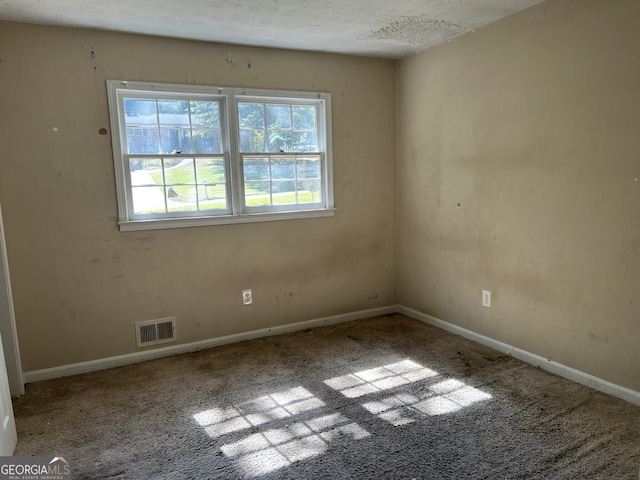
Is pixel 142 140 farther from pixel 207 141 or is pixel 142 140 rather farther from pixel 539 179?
pixel 539 179

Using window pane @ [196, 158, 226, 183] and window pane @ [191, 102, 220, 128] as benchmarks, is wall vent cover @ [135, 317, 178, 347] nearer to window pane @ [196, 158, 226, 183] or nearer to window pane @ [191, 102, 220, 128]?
window pane @ [196, 158, 226, 183]

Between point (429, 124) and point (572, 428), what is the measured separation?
8.68 ft

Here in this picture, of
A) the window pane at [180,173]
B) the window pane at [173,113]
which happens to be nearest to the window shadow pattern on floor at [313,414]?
the window pane at [180,173]

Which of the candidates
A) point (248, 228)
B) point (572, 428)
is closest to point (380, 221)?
point (248, 228)

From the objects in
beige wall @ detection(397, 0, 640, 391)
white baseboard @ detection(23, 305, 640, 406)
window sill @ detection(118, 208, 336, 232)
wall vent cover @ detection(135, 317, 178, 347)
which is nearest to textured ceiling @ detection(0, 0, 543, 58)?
beige wall @ detection(397, 0, 640, 391)

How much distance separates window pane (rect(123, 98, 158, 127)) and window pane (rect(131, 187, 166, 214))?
0.51 m

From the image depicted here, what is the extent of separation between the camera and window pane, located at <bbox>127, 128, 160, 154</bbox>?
3.31 m

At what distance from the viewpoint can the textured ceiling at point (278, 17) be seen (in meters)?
2.68

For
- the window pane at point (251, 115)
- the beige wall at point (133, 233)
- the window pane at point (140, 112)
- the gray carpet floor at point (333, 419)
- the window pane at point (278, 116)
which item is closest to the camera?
the gray carpet floor at point (333, 419)

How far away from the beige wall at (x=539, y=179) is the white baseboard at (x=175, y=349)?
2.96 ft

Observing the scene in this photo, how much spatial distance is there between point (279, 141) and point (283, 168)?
244 mm

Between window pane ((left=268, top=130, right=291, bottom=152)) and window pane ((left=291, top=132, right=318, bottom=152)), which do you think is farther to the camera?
window pane ((left=291, top=132, right=318, bottom=152))

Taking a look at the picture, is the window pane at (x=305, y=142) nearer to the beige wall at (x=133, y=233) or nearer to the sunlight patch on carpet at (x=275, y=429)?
the beige wall at (x=133, y=233)

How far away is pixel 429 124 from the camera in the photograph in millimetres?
3895
